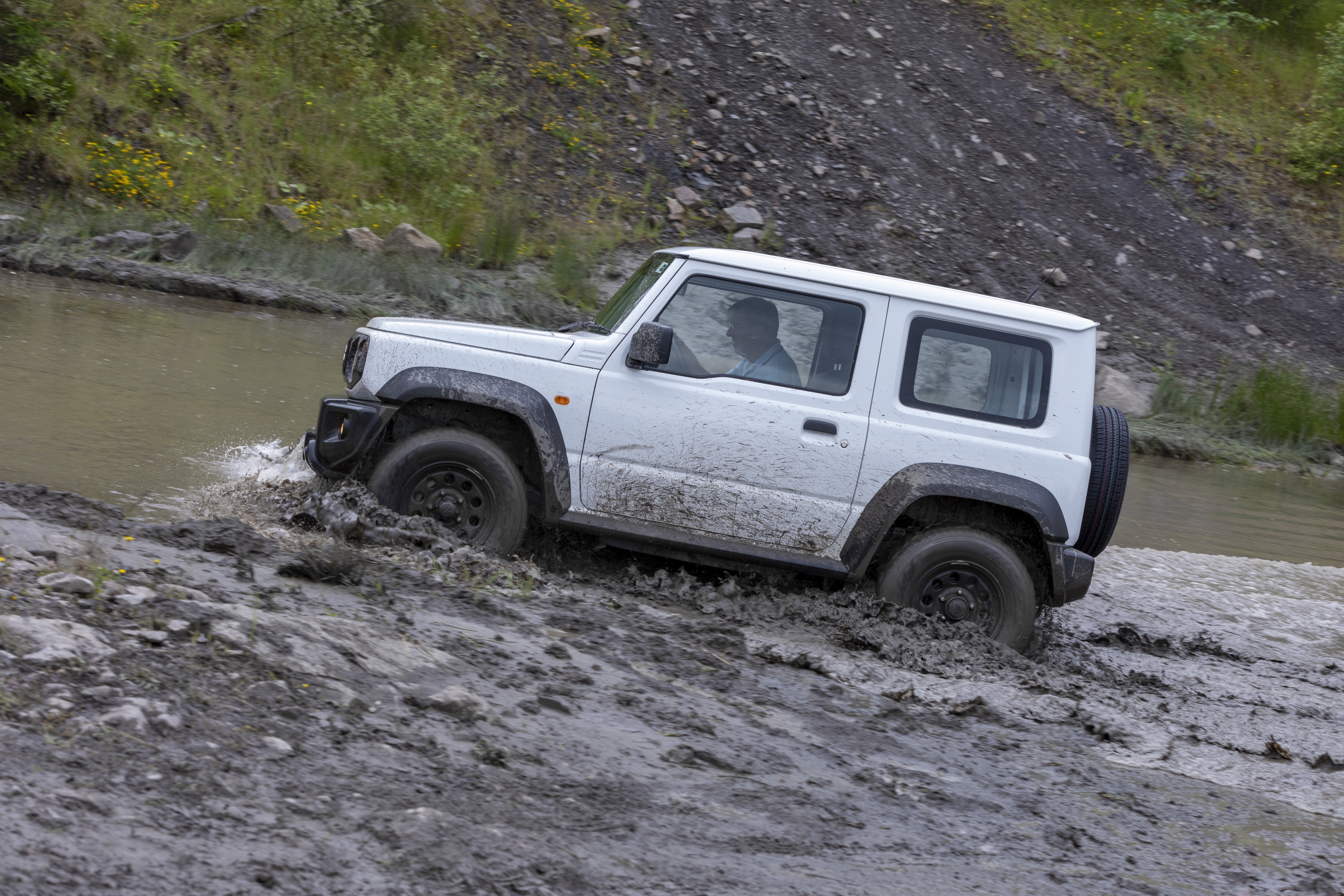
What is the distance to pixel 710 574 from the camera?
20.1 feet

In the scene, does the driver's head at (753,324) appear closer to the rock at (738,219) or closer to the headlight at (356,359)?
the headlight at (356,359)

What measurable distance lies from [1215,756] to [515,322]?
10765 mm

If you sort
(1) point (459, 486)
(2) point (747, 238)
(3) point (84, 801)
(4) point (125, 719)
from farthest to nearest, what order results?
(2) point (747, 238), (1) point (459, 486), (4) point (125, 719), (3) point (84, 801)

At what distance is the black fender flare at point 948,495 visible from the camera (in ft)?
18.3

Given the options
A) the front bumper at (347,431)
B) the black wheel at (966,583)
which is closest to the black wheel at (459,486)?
the front bumper at (347,431)

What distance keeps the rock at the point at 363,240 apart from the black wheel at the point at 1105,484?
11714mm

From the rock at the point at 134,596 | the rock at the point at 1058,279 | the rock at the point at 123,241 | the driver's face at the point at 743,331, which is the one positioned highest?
the rock at the point at 1058,279

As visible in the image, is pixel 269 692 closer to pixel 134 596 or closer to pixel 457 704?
pixel 457 704

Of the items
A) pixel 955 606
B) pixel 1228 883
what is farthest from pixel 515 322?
pixel 1228 883

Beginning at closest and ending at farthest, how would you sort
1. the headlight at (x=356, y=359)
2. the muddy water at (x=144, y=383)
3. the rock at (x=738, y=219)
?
1. the headlight at (x=356, y=359)
2. the muddy water at (x=144, y=383)
3. the rock at (x=738, y=219)

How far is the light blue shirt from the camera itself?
222 inches

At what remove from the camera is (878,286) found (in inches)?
225

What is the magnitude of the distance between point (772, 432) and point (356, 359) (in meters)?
2.10

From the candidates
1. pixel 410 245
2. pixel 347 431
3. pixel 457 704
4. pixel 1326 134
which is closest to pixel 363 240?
pixel 410 245
